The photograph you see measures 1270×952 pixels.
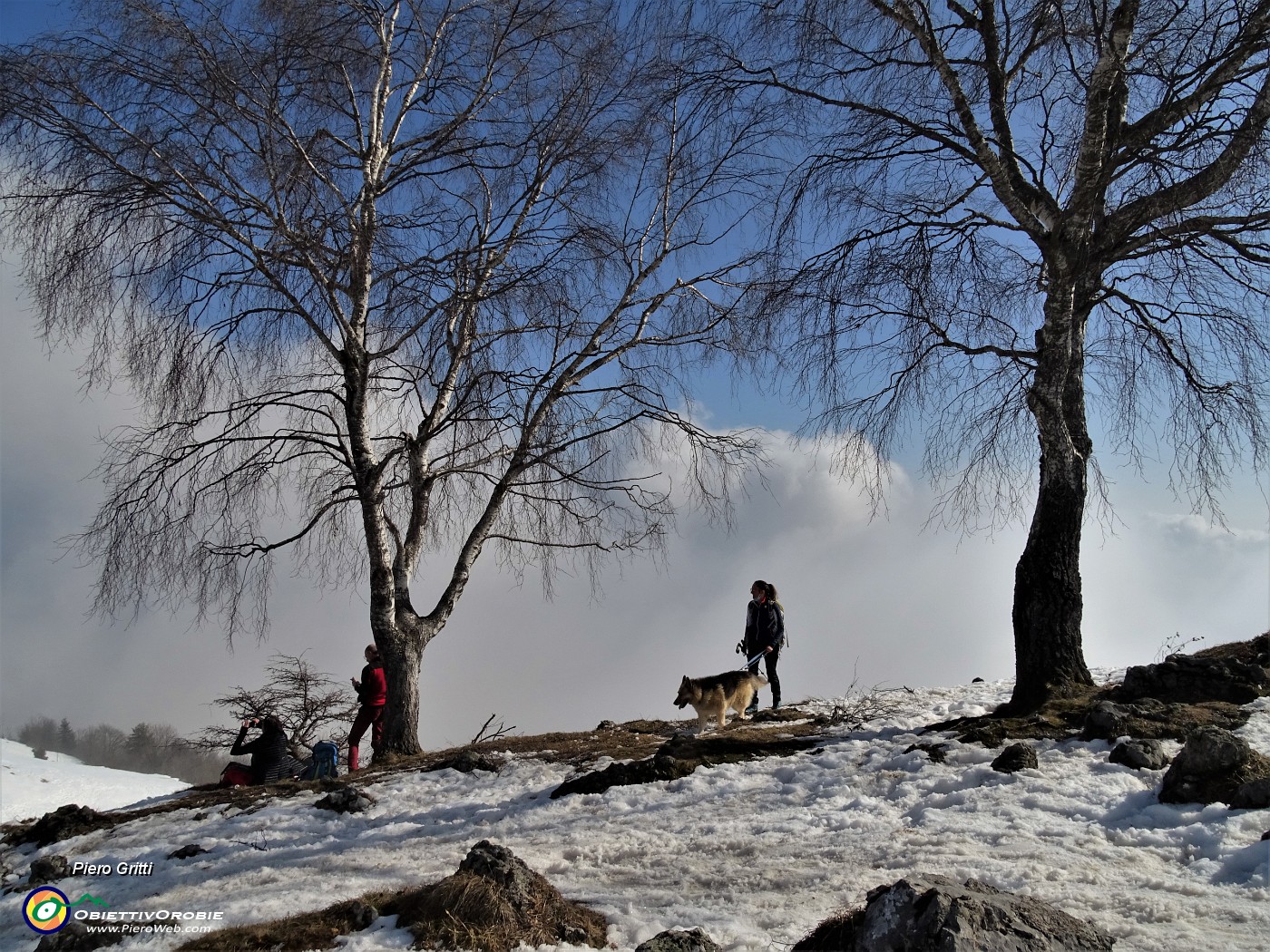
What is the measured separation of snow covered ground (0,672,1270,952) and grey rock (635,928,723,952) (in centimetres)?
12

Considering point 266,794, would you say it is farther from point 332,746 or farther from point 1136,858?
point 1136,858

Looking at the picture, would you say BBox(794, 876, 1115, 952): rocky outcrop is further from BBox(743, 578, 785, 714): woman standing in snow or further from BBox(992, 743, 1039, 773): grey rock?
BBox(743, 578, 785, 714): woman standing in snow

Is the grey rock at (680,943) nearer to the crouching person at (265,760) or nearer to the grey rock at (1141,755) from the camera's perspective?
the grey rock at (1141,755)

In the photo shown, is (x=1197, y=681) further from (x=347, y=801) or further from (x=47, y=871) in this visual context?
(x=47, y=871)

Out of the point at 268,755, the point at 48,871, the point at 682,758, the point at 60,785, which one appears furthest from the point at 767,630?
the point at 60,785

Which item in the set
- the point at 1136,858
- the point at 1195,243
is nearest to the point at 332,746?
the point at 1136,858

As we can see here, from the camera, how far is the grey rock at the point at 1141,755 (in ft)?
18.1

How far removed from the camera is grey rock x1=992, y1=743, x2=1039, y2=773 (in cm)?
577

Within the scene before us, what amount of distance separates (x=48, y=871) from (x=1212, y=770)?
7536 mm

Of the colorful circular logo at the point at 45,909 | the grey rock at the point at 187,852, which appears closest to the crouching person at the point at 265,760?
the grey rock at the point at 187,852

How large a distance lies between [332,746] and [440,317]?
4.96m

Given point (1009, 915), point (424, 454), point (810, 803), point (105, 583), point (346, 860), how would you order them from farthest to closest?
point (424, 454), point (105, 583), point (810, 803), point (346, 860), point (1009, 915)

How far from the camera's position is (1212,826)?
4.36 metres

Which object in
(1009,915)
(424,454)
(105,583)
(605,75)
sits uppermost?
(605,75)
